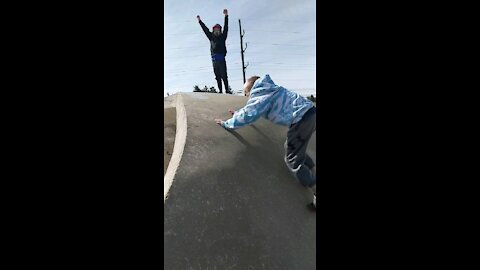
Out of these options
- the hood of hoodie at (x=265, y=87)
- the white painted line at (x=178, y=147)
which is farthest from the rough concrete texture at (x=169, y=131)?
the hood of hoodie at (x=265, y=87)

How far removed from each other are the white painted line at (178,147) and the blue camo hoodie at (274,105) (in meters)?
0.53

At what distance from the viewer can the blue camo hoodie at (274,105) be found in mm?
3143

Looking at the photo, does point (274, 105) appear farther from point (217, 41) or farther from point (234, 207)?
point (217, 41)

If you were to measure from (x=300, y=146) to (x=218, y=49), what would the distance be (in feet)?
10.7

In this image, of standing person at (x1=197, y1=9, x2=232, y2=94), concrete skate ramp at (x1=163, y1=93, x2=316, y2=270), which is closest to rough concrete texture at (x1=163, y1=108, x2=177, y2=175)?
concrete skate ramp at (x1=163, y1=93, x2=316, y2=270)

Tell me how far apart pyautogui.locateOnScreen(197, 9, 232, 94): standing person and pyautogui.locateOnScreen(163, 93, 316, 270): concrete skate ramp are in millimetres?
2674

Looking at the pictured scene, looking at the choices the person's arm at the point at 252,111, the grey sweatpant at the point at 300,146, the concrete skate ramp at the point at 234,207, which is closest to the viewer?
the concrete skate ramp at the point at 234,207

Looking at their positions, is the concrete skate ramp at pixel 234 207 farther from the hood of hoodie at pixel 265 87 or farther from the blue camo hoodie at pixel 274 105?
the hood of hoodie at pixel 265 87

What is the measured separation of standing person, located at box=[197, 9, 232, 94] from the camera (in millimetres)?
5945
